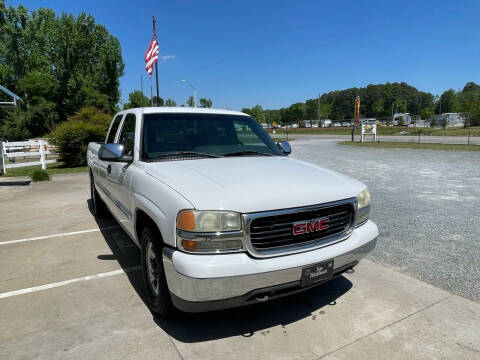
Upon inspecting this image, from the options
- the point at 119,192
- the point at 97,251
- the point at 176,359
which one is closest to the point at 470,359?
the point at 176,359

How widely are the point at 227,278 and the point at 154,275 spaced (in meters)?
1.03

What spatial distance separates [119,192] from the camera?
3834 mm

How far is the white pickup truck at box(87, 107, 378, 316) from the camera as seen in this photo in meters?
2.30

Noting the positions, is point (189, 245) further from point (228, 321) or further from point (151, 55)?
point (151, 55)

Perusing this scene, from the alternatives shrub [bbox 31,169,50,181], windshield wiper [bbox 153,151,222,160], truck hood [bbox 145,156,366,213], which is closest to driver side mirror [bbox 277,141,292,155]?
truck hood [bbox 145,156,366,213]

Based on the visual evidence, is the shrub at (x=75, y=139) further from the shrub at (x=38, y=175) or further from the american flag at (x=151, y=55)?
the american flag at (x=151, y=55)

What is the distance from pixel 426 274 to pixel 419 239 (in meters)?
1.20

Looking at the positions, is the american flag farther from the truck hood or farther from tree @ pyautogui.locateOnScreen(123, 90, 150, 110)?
tree @ pyautogui.locateOnScreen(123, 90, 150, 110)

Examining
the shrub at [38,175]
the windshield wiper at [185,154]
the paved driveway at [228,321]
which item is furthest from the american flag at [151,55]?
the windshield wiper at [185,154]

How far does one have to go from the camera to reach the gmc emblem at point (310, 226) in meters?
2.51

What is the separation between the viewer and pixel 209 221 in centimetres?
229

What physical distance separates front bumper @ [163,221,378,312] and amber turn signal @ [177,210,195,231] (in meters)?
0.19

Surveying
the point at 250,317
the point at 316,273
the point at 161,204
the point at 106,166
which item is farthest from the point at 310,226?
the point at 106,166

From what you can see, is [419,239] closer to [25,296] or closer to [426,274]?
[426,274]
